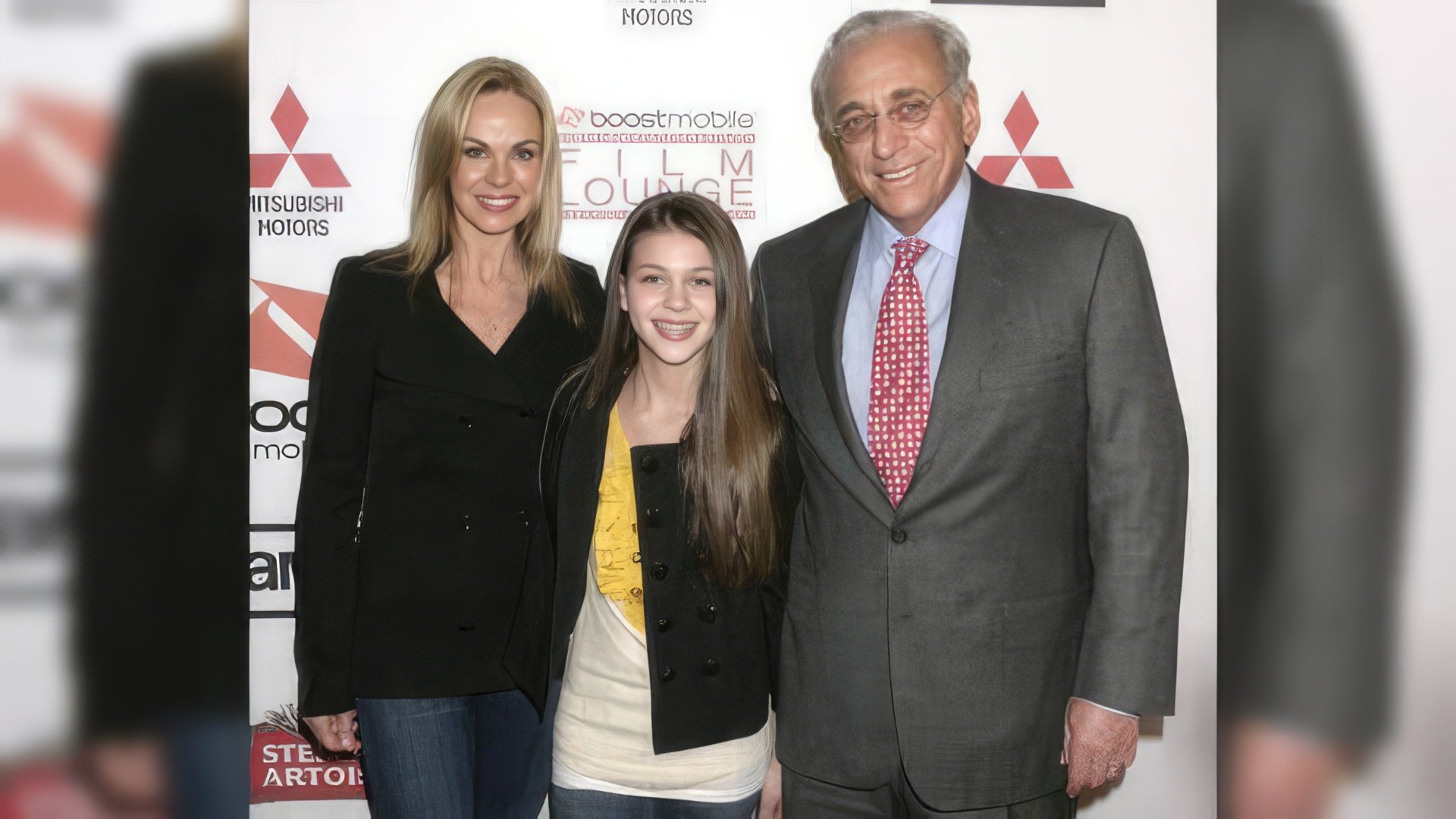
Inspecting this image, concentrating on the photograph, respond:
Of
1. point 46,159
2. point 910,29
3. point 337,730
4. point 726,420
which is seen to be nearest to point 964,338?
point 726,420

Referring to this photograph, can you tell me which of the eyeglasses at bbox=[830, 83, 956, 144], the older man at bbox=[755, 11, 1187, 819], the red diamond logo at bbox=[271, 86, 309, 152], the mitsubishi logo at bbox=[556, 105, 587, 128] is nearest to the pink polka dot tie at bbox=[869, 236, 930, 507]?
the older man at bbox=[755, 11, 1187, 819]

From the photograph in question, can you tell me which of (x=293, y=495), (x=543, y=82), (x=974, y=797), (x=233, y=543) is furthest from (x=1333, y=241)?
(x=233, y=543)

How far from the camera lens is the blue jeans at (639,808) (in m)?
2.18

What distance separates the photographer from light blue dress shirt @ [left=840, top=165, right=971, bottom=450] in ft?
7.38

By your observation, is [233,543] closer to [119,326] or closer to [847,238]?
[119,326]

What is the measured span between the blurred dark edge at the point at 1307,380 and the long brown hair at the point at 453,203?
1.88 m

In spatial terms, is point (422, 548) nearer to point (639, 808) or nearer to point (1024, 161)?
point (639, 808)

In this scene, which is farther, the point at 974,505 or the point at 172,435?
the point at 172,435

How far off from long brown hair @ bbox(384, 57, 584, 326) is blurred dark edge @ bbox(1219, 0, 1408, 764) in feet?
6.16

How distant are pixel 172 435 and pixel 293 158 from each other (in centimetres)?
86

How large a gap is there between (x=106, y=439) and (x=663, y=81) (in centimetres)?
187

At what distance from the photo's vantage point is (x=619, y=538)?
221 centimetres

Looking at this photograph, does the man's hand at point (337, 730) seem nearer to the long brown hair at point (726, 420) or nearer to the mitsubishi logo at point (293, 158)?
the long brown hair at point (726, 420)

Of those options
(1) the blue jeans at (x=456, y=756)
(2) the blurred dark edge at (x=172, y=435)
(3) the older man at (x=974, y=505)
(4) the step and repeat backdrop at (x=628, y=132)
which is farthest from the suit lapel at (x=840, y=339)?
(2) the blurred dark edge at (x=172, y=435)
